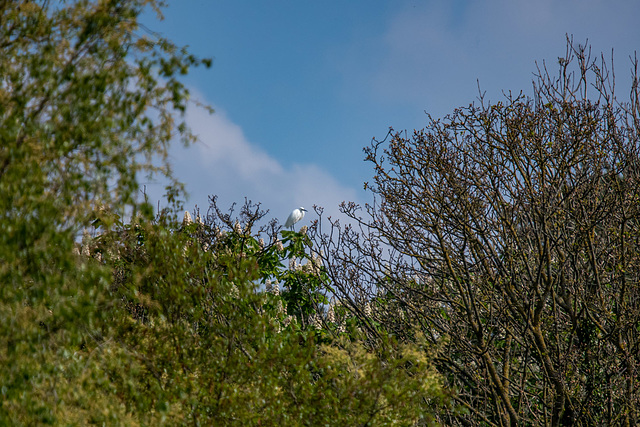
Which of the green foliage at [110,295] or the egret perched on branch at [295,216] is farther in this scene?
the egret perched on branch at [295,216]

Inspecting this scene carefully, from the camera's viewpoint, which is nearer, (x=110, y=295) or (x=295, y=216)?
(x=110, y=295)

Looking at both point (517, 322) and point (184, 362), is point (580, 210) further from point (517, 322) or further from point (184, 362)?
point (184, 362)

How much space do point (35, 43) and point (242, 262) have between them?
1.85m

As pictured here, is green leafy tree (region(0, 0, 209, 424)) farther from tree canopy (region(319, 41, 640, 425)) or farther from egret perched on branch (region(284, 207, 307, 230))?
egret perched on branch (region(284, 207, 307, 230))

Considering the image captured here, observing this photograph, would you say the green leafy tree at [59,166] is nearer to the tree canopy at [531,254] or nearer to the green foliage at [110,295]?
the green foliage at [110,295]

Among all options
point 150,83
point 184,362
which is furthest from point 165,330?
point 150,83

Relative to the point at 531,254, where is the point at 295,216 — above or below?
above

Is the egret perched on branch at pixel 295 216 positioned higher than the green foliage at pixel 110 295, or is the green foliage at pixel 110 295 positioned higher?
the egret perched on branch at pixel 295 216

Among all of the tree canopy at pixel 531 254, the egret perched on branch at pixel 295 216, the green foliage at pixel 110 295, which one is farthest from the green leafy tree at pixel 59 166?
the egret perched on branch at pixel 295 216

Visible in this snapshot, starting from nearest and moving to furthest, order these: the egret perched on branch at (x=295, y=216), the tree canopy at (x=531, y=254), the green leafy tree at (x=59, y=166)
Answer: the green leafy tree at (x=59, y=166), the tree canopy at (x=531, y=254), the egret perched on branch at (x=295, y=216)

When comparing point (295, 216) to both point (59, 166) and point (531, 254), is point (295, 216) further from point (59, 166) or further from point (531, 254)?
point (59, 166)

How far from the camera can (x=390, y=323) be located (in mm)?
6496

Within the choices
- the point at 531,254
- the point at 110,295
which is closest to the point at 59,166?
the point at 110,295

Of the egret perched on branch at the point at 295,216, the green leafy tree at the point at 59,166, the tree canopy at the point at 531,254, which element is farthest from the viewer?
the egret perched on branch at the point at 295,216
